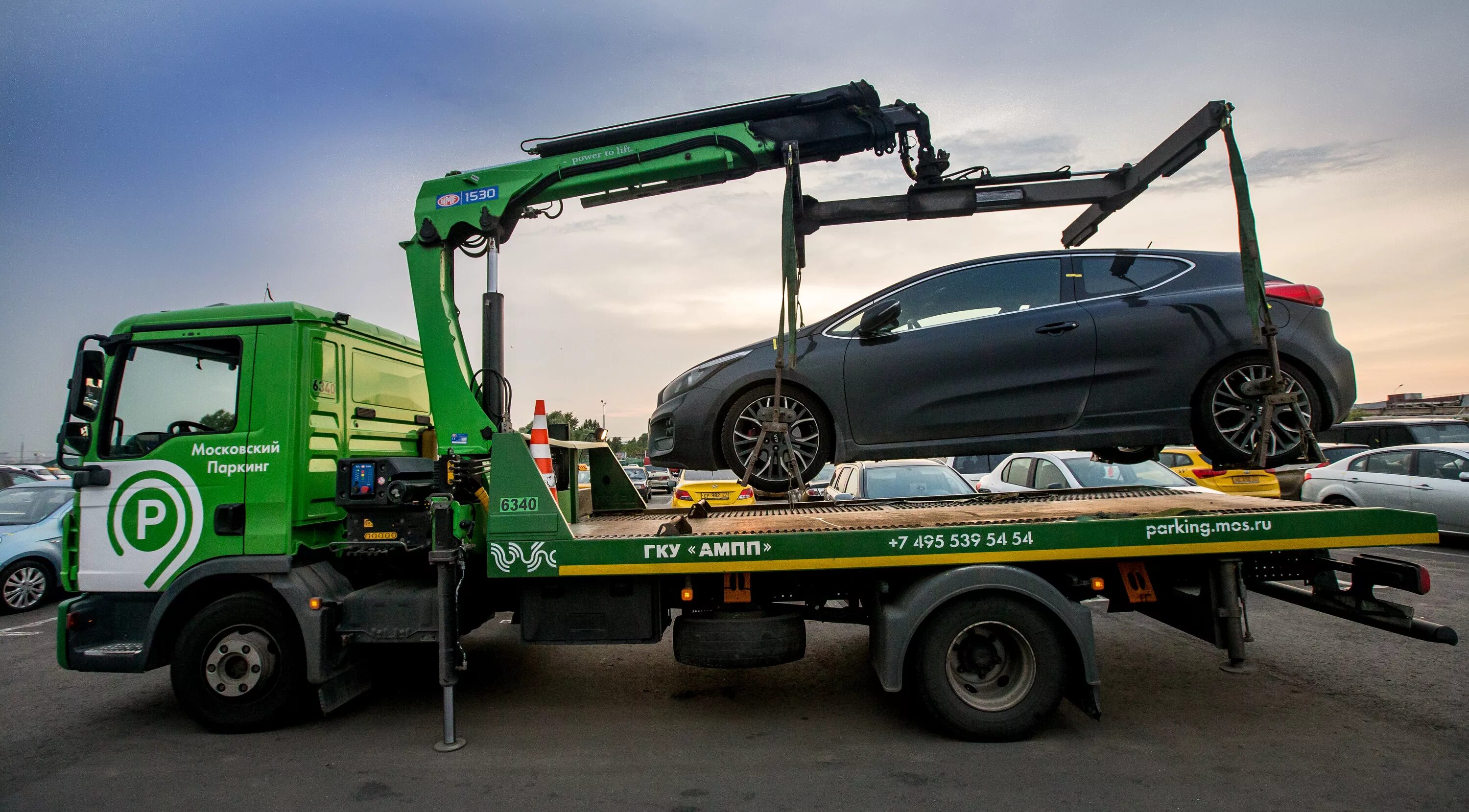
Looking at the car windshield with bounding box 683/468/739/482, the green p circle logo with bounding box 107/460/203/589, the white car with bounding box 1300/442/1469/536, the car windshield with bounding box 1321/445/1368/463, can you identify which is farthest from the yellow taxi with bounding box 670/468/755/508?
the car windshield with bounding box 1321/445/1368/463

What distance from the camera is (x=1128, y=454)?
5266 millimetres

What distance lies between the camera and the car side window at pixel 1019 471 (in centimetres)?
925

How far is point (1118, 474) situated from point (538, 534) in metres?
6.51

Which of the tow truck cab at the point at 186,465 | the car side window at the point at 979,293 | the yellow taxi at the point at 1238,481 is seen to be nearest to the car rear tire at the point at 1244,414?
the yellow taxi at the point at 1238,481

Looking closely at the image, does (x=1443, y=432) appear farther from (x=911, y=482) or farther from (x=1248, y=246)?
(x=1248, y=246)

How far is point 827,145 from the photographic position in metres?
5.01

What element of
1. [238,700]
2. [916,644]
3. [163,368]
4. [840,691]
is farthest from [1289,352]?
[163,368]

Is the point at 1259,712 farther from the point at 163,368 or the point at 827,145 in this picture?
the point at 163,368

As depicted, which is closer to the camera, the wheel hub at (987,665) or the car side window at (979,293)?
the wheel hub at (987,665)

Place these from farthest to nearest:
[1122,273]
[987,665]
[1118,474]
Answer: [1118,474], [1122,273], [987,665]

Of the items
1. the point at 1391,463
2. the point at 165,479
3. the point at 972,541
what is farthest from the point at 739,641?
the point at 1391,463

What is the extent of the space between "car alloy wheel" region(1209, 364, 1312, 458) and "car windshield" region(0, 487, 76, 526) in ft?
34.7

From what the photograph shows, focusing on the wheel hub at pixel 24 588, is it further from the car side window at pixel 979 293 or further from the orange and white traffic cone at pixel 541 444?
the car side window at pixel 979 293

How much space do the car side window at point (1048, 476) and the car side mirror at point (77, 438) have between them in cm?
808
